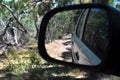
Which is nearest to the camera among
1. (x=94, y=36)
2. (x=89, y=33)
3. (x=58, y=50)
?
(x=94, y=36)

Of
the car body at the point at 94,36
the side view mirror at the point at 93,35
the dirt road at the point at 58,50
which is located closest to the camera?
the side view mirror at the point at 93,35

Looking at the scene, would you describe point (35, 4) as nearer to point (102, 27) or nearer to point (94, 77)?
point (94, 77)

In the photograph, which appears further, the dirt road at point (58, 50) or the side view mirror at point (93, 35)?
the dirt road at point (58, 50)

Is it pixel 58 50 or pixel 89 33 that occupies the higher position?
pixel 89 33

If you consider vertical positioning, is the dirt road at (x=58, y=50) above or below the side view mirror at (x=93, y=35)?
below

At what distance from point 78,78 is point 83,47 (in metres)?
5.43

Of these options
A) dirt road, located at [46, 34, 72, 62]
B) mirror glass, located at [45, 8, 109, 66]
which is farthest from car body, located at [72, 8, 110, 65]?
dirt road, located at [46, 34, 72, 62]

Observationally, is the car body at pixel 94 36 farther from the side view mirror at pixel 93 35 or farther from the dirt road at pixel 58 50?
the dirt road at pixel 58 50

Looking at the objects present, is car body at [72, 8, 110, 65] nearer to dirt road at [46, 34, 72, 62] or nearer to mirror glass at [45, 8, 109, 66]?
mirror glass at [45, 8, 109, 66]

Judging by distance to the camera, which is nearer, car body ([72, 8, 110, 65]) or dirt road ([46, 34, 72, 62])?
car body ([72, 8, 110, 65])

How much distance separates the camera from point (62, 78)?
318 inches

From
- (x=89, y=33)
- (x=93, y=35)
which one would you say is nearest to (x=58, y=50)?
(x=89, y=33)

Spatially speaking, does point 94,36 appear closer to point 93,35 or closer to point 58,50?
point 93,35

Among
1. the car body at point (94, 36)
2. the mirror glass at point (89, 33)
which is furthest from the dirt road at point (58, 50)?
the car body at point (94, 36)
